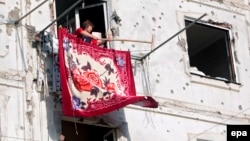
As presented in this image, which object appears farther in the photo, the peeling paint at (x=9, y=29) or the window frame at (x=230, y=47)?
the window frame at (x=230, y=47)

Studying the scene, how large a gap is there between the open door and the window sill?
2.24m

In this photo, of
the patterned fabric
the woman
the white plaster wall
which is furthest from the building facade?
the woman

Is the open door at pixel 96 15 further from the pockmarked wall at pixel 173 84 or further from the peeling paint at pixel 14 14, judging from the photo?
the peeling paint at pixel 14 14

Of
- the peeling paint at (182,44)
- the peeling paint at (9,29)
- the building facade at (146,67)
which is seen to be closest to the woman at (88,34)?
the building facade at (146,67)

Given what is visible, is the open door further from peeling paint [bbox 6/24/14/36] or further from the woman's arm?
peeling paint [bbox 6/24/14/36]

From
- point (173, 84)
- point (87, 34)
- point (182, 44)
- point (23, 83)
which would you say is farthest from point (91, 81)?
point (182, 44)

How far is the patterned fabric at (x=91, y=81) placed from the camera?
49.9 feet

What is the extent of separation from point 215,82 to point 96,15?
2.98 metres

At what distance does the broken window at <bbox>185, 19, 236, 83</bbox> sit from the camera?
1894 centimetres

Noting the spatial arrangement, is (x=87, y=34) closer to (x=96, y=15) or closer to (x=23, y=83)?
(x=96, y=15)

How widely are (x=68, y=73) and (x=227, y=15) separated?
5.34 meters

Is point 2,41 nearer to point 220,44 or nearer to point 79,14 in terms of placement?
point 79,14

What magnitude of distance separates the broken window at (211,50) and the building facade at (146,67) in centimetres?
2

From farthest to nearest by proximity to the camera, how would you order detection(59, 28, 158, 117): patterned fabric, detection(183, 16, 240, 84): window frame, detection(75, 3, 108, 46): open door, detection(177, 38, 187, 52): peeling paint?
detection(183, 16, 240, 84): window frame, detection(177, 38, 187, 52): peeling paint, detection(75, 3, 108, 46): open door, detection(59, 28, 158, 117): patterned fabric
